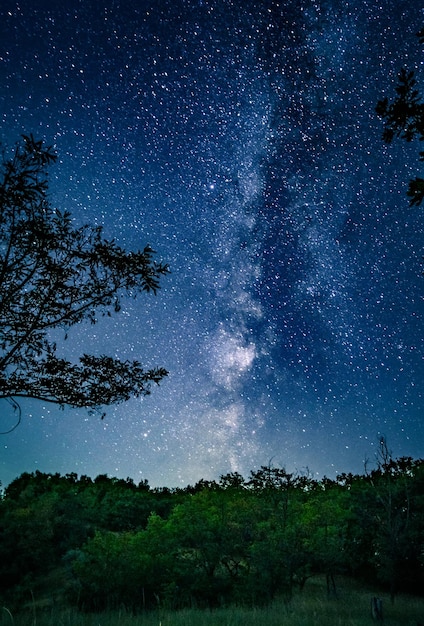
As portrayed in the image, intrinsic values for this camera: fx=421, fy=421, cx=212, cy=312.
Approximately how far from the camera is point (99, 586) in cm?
1936

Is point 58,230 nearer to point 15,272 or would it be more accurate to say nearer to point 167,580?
point 15,272

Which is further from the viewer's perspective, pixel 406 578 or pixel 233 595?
pixel 406 578

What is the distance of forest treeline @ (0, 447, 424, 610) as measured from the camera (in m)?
19.4

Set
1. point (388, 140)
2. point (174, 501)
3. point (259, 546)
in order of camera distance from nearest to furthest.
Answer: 1. point (388, 140)
2. point (259, 546)
3. point (174, 501)

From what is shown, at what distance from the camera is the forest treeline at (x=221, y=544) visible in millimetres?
19422

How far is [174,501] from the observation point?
38.3m

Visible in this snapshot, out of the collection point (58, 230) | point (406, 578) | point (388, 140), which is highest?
point (388, 140)

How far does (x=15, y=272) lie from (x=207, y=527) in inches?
732

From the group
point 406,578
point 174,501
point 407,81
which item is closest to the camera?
point 407,81

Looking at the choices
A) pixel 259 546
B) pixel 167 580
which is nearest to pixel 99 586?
pixel 167 580

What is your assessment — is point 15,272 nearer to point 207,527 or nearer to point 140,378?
point 140,378

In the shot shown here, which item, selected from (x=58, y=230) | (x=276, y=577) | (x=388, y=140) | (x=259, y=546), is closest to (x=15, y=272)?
(x=58, y=230)

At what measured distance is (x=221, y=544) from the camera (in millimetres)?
21078

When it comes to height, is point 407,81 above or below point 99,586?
above
